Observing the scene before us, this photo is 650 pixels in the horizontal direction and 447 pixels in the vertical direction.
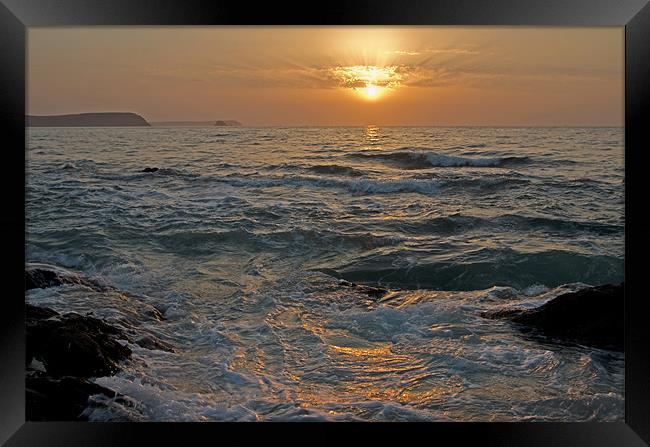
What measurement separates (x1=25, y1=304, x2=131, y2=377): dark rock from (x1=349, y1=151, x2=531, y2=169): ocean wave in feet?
30.7

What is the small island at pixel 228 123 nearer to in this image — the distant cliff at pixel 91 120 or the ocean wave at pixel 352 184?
the distant cliff at pixel 91 120

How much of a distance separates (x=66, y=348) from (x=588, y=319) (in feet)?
9.88

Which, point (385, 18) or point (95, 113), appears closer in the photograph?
point (385, 18)

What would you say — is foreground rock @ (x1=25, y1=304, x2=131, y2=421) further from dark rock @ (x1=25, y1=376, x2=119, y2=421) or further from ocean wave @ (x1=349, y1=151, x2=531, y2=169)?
ocean wave @ (x1=349, y1=151, x2=531, y2=169)

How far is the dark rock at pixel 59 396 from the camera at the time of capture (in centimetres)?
227

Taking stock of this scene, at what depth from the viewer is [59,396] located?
7.63 ft

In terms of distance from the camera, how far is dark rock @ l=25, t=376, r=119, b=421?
2266mm

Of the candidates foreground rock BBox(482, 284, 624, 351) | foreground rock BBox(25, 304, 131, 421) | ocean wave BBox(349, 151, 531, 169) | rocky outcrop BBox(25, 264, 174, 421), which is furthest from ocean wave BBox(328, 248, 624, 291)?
ocean wave BBox(349, 151, 531, 169)

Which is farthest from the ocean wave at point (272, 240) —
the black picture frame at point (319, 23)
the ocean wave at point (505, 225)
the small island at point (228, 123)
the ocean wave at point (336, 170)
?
the black picture frame at point (319, 23)

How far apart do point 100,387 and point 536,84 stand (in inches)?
499

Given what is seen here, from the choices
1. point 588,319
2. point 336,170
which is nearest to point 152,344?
point 588,319
